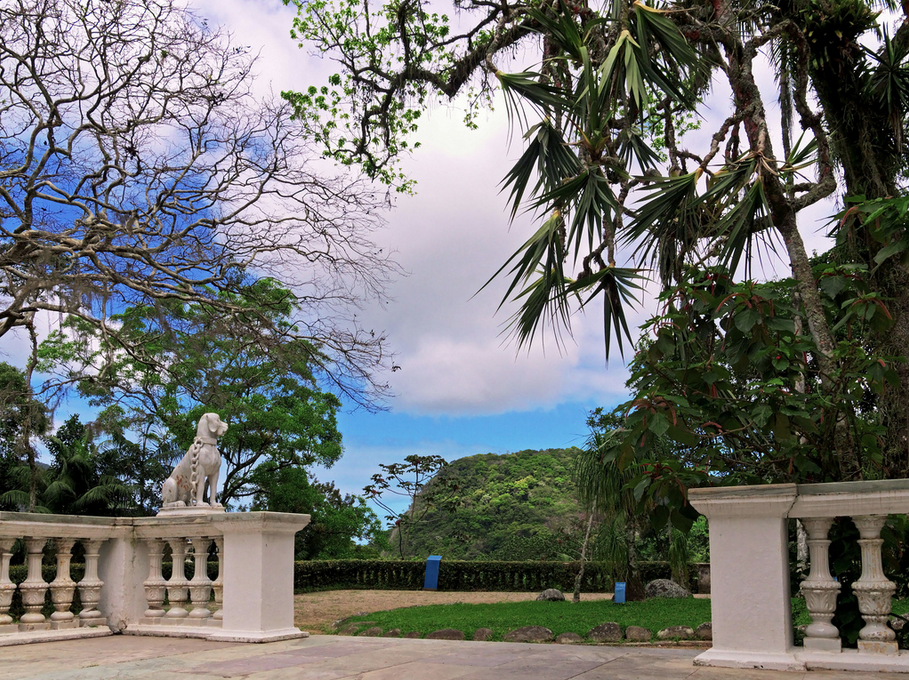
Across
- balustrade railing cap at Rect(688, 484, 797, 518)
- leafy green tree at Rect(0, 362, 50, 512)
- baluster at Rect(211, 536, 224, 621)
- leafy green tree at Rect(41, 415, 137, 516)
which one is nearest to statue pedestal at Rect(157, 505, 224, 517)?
baluster at Rect(211, 536, 224, 621)

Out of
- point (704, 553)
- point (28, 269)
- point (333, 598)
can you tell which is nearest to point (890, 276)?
point (28, 269)

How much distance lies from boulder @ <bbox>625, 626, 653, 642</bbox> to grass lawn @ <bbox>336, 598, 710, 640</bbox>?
588mm

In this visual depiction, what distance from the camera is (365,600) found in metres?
20.4

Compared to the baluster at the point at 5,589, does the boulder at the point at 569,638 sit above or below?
below

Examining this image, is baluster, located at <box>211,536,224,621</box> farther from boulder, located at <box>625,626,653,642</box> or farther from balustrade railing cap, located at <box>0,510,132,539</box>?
boulder, located at <box>625,626,653,642</box>

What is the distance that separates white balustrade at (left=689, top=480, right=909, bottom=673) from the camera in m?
4.42

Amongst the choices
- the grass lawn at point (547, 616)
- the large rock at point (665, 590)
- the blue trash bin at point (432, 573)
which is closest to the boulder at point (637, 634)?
the grass lawn at point (547, 616)

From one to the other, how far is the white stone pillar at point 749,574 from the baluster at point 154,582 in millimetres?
4901

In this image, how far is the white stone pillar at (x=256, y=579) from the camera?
627 cm

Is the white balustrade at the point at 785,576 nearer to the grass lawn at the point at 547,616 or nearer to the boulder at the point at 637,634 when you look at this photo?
the boulder at the point at 637,634

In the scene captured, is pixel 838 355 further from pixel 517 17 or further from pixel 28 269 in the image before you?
pixel 28 269

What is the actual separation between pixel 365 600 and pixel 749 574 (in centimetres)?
1708

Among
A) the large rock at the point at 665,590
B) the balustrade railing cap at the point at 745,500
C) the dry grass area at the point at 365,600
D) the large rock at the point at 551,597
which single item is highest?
the balustrade railing cap at the point at 745,500

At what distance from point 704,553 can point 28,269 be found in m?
23.3
